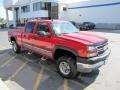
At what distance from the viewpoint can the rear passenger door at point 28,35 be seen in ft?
28.5

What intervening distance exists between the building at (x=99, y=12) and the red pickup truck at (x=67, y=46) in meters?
27.8

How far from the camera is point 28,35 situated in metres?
8.89

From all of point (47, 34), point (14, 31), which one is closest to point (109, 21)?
point (14, 31)

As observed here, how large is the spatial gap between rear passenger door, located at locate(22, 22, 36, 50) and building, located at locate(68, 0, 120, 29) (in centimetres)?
2713

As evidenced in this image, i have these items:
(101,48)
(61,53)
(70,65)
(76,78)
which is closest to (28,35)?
(61,53)

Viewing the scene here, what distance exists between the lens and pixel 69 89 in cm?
582

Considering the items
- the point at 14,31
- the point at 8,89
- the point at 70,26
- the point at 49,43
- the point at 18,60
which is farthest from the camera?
the point at 14,31

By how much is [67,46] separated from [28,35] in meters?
3.13

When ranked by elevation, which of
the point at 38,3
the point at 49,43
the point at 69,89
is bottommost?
the point at 69,89

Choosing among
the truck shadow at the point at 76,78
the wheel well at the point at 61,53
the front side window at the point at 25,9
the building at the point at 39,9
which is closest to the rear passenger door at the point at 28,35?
the truck shadow at the point at 76,78

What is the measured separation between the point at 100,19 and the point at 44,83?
108 feet

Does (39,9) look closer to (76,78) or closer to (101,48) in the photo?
(76,78)

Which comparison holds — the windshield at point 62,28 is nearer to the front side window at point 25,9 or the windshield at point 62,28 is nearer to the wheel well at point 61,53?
the wheel well at point 61,53

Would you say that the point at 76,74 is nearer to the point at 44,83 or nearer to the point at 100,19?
the point at 44,83
